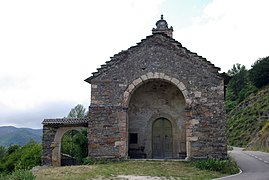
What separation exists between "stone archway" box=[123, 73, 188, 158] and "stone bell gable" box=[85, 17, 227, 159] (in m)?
0.06

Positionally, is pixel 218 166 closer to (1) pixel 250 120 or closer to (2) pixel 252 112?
(1) pixel 250 120

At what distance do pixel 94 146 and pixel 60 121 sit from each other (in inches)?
176

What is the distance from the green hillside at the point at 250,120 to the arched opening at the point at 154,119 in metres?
27.6

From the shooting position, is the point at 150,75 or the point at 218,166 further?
the point at 150,75

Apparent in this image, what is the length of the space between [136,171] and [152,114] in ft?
19.5

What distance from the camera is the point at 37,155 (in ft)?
91.4

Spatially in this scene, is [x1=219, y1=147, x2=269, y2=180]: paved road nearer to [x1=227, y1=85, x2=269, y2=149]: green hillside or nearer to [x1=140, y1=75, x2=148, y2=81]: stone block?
[x1=140, y1=75, x2=148, y2=81]: stone block

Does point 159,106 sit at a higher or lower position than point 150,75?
lower


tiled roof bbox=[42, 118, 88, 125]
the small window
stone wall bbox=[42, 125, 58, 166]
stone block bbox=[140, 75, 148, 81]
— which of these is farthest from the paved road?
stone wall bbox=[42, 125, 58, 166]

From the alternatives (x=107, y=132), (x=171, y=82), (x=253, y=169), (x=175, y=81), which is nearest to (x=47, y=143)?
(x=107, y=132)

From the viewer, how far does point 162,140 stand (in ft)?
63.9

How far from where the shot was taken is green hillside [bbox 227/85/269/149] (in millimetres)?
47263

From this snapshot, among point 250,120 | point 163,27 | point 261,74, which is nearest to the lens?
point 163,27

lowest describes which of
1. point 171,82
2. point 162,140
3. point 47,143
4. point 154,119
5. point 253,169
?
point 253,169
